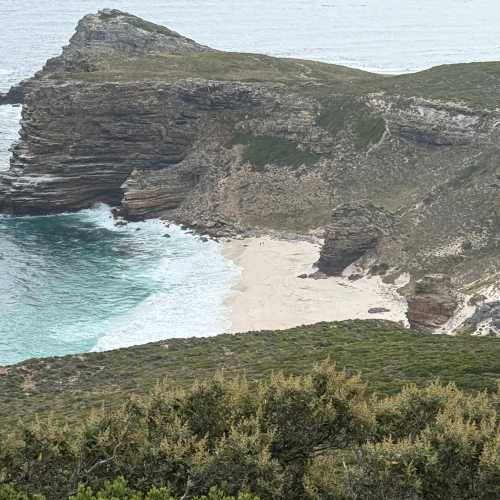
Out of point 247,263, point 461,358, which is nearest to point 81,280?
point 247,263

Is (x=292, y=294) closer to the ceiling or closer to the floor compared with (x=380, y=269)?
closer to the floor

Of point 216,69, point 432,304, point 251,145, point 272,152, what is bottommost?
point 432,304

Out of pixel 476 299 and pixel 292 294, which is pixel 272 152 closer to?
pixel 292 294

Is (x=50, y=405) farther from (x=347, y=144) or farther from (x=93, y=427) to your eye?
(x=347, y=144)

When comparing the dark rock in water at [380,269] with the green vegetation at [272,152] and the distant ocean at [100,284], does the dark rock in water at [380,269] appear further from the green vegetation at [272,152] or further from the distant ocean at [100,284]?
the green vegetation at [272,152]

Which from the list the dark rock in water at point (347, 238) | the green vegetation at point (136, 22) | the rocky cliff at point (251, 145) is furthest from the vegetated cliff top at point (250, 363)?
the green vegetation at point (136, 22)

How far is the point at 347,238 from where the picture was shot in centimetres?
7194

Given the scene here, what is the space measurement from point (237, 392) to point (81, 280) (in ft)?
163

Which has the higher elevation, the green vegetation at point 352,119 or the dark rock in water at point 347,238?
the green vegetation at point 352,119

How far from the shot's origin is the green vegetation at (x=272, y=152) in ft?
303

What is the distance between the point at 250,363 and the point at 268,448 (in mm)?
21933

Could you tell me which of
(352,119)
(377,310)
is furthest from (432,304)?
(352,119)

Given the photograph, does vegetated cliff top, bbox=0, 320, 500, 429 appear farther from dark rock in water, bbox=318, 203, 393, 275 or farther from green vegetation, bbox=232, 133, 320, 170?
green vegetation, bbox=232, 133, 320, 170

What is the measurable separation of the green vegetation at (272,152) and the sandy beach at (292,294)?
14769 mm
